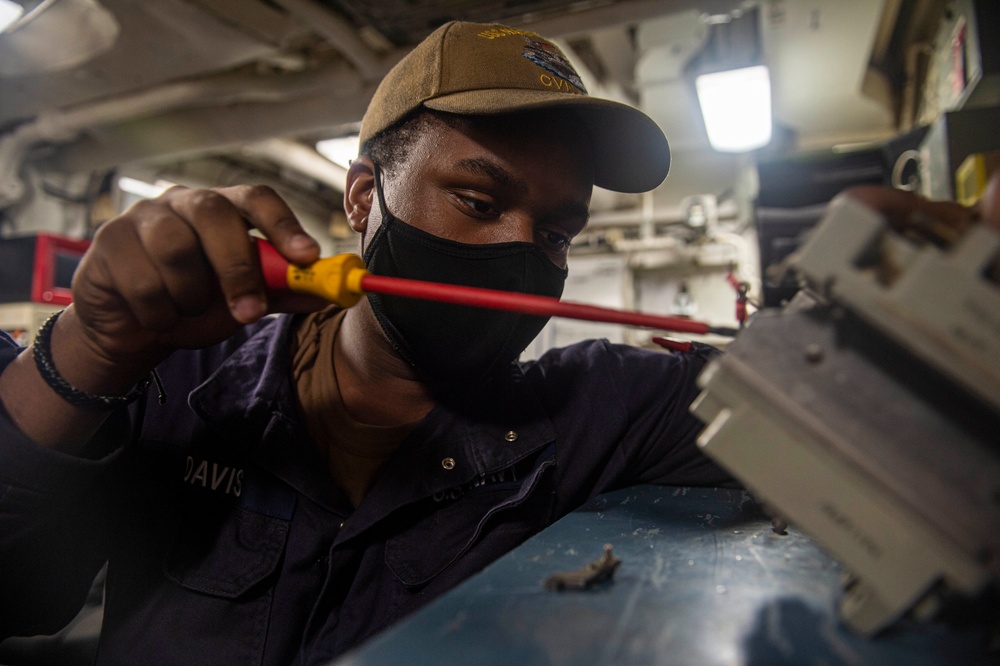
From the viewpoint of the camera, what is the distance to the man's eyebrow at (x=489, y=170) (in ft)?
3.19

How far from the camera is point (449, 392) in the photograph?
112 centimetres

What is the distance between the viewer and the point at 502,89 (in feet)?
3.35

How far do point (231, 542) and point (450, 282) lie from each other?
55 cm

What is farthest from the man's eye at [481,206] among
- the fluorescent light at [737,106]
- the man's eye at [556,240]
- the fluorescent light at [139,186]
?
the fluorescent light at [139,186]

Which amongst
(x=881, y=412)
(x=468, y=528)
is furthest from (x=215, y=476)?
(x=881, y=412)

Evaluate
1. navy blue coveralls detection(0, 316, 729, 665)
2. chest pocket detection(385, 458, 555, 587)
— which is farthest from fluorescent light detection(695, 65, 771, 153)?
chest pocket detection(385, 458, 555, 587)

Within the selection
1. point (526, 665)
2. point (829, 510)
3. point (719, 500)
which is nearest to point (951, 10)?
point (719, 500)

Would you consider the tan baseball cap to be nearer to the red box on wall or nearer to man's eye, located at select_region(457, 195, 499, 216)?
man's eye, located at select_region(457, 195, 499, 216)

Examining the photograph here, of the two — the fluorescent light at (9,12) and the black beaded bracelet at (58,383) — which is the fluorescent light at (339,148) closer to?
the fluorescent light at (9,12)

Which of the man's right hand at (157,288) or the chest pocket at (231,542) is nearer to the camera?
the man's right hand at (157,288)

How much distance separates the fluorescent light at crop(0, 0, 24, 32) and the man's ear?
168cm

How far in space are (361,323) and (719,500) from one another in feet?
2.33

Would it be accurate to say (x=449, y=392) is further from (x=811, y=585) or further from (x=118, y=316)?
(x=811, y=585)

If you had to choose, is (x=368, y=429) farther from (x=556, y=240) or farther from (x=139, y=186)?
(x=139, y=186)
